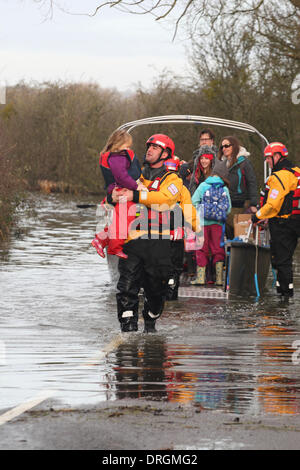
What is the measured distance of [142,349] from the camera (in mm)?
7926

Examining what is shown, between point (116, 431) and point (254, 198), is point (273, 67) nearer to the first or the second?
point (254, 198)

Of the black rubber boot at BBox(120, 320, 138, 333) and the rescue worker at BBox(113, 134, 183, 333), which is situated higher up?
the rescue worker at BBox(113, 134, 183, 333)

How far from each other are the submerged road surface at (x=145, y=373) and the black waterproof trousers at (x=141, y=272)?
0.29 meters

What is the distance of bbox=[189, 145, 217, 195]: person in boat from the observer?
12.3 m

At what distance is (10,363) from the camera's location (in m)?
7.09

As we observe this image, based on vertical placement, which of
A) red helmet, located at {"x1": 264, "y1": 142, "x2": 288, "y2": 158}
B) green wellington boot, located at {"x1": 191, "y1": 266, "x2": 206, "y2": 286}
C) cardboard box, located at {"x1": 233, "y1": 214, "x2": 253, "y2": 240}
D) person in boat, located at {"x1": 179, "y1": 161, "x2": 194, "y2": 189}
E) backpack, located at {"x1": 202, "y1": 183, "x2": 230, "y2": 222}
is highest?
red helmet, located at {"x1": 264, "y1": 142, "x2": 288, "y2": 158}

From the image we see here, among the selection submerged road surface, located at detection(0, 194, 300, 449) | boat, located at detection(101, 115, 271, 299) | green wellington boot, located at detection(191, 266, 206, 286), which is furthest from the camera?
green wellington boot, located at detection(191, 266, 206, 286)

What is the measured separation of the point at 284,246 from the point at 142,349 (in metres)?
4.37

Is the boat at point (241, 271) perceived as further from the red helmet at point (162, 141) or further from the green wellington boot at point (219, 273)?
the red helmet at point (162, 141)

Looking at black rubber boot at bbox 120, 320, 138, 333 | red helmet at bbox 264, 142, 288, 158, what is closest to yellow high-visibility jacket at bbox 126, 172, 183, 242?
black rubber boot at bbox 120, 320, 138, 333

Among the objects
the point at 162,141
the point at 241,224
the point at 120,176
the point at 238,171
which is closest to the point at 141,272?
the point at 120,176

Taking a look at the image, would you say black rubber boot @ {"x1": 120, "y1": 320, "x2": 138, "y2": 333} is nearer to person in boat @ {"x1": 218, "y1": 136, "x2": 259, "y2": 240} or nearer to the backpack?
the backpack

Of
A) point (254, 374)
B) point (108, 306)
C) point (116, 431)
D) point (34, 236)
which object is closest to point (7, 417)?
point (116, 431)
